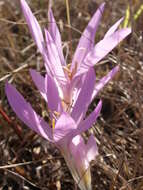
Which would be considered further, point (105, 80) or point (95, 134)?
point (95, 134)

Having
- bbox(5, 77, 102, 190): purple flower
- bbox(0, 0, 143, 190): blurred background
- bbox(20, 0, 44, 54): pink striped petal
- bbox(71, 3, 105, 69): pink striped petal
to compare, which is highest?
bbox(20, 0, 44, 54): pink striped petal

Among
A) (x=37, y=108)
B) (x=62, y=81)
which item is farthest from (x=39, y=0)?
(x=62, y=81)

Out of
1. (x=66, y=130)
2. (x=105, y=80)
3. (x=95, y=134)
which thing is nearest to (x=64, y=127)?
(x=66, y=130)

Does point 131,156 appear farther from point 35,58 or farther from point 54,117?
point 35,58

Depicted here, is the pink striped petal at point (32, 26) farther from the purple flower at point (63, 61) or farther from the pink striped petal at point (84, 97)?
the pink striped petal at point (84, 97)

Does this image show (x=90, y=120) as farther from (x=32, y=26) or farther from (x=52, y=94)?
(x=32, y=26)

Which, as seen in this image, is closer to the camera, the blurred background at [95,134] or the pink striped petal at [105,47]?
the pink striped petal at [105,47]

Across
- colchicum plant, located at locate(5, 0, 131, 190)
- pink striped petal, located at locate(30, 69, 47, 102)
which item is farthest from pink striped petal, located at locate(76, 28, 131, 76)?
pink striped petal, located at locate(30, 69, 47, 102)

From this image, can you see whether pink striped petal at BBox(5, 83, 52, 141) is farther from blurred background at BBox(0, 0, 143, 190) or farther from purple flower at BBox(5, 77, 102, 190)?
blurred background at BBox(0, 0, 143, 190)

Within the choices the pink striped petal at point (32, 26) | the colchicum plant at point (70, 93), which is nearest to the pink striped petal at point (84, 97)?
the colchicum plant at point (70, 93)
